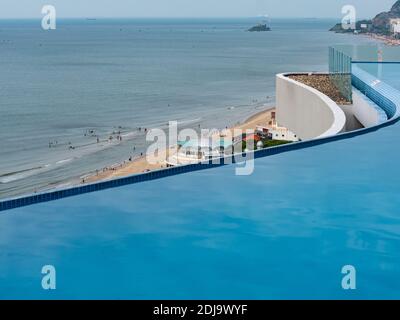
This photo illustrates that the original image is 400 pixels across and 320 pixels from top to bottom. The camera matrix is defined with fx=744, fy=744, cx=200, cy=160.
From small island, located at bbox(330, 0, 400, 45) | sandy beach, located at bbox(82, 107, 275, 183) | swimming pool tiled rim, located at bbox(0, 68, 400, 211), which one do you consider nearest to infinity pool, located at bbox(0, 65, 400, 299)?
swimming pool tiled rim, located at bbox(0, 68, 400, 211)

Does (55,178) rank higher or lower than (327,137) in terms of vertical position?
lower

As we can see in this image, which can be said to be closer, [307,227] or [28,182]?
[307,227]

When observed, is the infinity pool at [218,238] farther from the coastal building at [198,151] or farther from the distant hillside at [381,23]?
the distant hillside at [381,23]

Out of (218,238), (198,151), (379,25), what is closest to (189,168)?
(218,238)

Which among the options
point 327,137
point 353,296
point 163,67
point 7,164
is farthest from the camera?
point 163,67

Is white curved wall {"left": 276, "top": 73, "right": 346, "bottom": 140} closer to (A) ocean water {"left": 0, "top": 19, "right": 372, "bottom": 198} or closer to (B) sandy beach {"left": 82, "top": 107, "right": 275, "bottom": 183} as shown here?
(B) sandy beach {"left": 82, "top": 107, "right": 275, "bottom": 183}

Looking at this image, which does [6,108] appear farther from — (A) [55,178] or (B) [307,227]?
(B) [307,227]

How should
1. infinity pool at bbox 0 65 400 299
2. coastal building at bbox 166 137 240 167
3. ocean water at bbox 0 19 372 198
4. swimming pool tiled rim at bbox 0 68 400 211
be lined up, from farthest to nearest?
ocean water at bbox 0 19 372 198, coastal building at bbox 166 137 240 167, swimming pool tiled rim at bbox 0 68 400 211, infinity pool at bbox 0 65 400 299

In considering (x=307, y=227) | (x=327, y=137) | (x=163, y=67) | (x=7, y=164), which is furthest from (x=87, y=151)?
(x=163, y=67)
